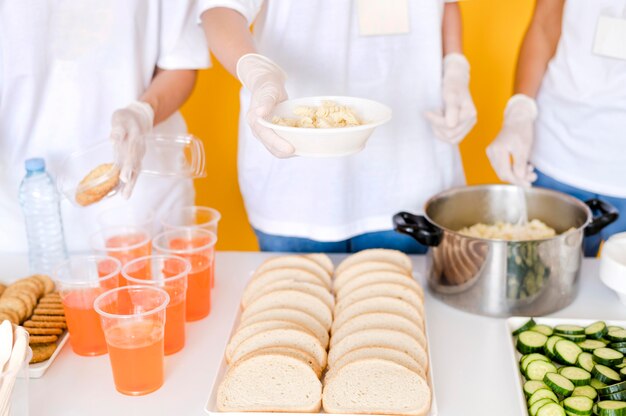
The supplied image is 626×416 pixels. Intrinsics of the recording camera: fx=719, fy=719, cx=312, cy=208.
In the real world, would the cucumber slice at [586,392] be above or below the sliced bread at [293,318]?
below

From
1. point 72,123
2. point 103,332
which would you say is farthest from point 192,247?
point 72,123

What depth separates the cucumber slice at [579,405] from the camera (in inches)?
49.2

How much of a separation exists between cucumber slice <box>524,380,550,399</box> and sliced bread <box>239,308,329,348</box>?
0.40 metres

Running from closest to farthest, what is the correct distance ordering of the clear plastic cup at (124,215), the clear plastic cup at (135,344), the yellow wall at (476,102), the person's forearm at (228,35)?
the clear plastic cup at (135,344) → the person's forearm at (228,35) → the clear plastic cup at (124,215) → the yellow wall at (476,102)

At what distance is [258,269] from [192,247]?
173mm

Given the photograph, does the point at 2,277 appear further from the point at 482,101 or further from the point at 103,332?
the point at 482,101

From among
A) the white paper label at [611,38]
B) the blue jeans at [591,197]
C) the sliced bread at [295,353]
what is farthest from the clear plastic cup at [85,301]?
the white paper label at [611,38]

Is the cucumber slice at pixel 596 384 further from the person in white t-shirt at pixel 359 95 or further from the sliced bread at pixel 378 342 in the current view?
the person in white t-shirt at pixel 359 95

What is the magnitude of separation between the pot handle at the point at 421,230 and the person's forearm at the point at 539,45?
71cm

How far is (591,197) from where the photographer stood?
208 centimetres

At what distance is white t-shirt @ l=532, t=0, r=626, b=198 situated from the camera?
1981 mm

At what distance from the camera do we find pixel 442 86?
2.03 m

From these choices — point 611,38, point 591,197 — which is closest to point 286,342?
point 591,197

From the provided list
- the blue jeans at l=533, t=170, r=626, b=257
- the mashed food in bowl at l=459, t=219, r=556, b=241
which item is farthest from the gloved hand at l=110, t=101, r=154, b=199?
the blue jeans at l=533, t=170, r=626, b=257
